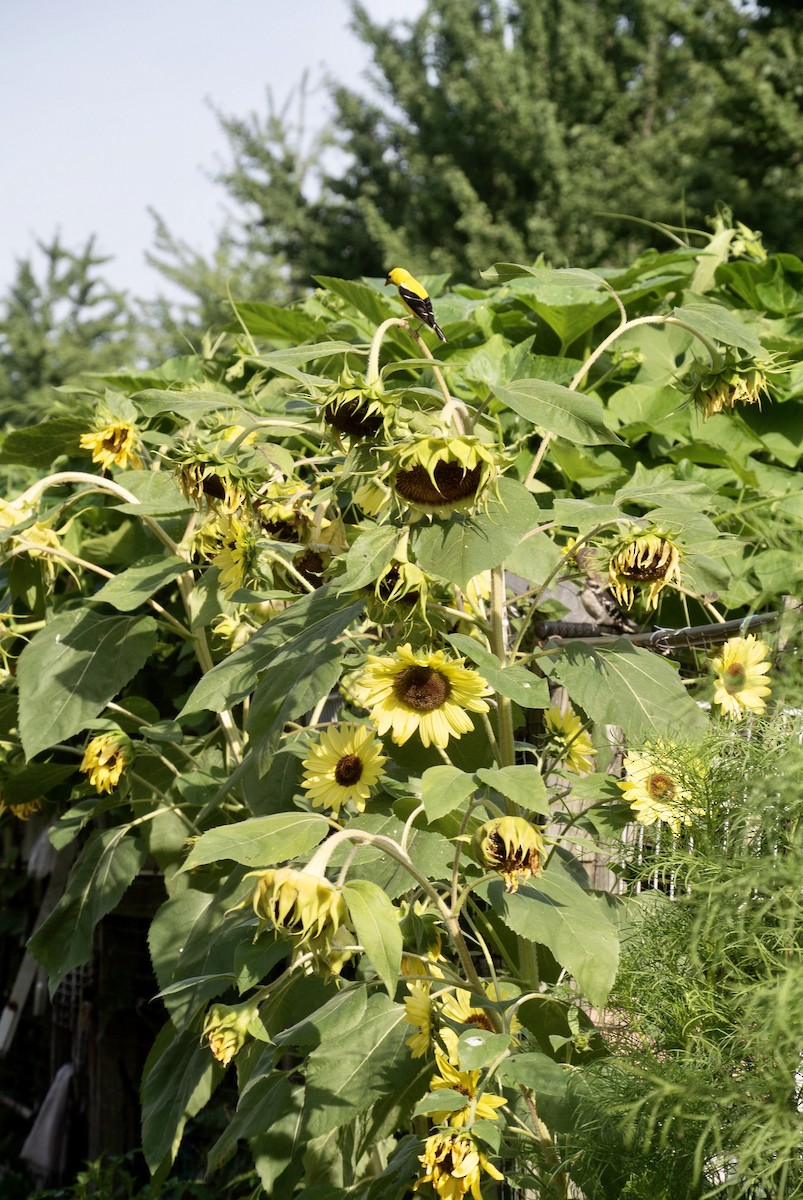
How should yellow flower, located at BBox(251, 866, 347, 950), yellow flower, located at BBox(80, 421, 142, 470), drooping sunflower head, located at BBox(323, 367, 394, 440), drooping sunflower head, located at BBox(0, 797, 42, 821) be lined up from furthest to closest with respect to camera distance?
drooping sunflower head, located at BBox(0, 797, 42, 821) < yellow flower, located at BBox(80, 421, 142, 470) < drooping sunflower head, located at BBox(323, 367, 394, 440) < yellow flower, located at BBox(251, 866, 347, 950)

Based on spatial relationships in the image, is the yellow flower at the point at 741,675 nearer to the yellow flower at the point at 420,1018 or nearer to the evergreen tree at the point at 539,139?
the yellow flower at the point at 420,1018

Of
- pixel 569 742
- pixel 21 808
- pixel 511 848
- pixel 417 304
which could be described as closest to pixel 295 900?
pixel 511 848

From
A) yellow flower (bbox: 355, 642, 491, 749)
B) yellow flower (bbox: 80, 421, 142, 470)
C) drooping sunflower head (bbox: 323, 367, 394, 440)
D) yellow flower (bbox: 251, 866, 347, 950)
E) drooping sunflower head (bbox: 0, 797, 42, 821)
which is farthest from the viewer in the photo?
drooping sunflower head (bbox: 0, 797, 42, 821)

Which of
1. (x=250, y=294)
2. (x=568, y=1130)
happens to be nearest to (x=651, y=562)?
(x=568, y=1130)

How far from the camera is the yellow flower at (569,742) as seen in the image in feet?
4.52

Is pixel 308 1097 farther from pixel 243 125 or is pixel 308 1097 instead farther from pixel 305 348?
pixel 243 125

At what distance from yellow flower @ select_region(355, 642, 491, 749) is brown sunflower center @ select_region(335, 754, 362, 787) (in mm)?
129

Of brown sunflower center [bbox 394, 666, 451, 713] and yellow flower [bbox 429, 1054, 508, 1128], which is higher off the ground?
brown sunflower center [bbox 394, 666, 451, 713]

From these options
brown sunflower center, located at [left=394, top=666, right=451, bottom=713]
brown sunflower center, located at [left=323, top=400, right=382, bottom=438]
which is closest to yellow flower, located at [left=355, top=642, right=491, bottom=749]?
brown sunflower center, located at [left=394, top=666, right=451, bottom=713]

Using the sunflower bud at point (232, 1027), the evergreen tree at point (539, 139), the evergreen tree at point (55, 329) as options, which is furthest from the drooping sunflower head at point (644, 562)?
the evergreen tree at point (55, 329)

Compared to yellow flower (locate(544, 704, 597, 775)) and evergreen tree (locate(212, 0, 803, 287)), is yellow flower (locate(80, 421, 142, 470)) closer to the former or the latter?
yellow flower (locate(544, 704, 597, 775))

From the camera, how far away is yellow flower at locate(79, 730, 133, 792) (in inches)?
63.5

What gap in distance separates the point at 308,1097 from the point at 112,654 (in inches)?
29.2

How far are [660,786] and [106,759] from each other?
0.81m
